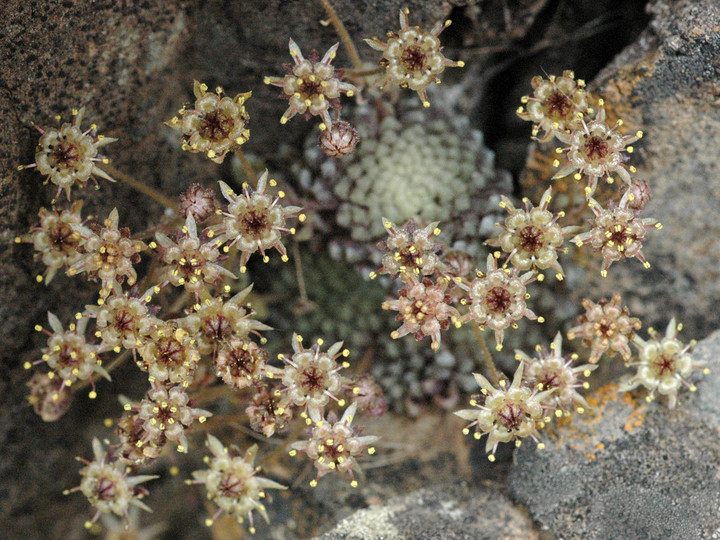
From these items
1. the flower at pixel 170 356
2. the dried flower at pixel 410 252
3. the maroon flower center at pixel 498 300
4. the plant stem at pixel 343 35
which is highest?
the plant stem at pixel 343 35

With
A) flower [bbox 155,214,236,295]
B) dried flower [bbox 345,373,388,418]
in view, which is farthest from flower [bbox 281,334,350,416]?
flower [bbox 155,214,236,295]

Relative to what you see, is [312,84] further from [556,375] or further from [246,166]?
[556,375]

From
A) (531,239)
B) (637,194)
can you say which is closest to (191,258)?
(531,239)

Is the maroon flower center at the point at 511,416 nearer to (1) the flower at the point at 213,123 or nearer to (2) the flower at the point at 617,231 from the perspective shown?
(2) the flower at the point at 617,231

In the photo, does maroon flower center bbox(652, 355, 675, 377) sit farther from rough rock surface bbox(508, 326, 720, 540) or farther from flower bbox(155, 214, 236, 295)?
flower bbox(155, 214, 236, 295)

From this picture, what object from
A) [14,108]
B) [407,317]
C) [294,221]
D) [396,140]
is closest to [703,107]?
[396,140]

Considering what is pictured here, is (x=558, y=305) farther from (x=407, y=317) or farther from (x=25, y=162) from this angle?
(x=25, y=162)

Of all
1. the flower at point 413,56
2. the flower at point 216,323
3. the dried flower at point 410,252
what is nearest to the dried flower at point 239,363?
the flower at point 216,323
